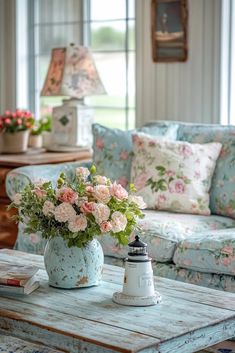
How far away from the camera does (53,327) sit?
8.73ft

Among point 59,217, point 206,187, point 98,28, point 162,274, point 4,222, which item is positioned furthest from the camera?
point 98,28

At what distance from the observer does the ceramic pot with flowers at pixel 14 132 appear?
212 inches

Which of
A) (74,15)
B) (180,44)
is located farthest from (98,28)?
(180,44)

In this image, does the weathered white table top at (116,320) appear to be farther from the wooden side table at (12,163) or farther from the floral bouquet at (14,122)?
the floral bouquet at (14,122)

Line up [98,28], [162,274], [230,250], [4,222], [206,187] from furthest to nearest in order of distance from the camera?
[98,28] < [4,222] < [206,187] < [162,274] < [230,250]

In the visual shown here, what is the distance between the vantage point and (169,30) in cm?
516

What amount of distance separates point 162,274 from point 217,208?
66 cm

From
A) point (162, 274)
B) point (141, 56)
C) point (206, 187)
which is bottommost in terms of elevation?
point (162, 274)

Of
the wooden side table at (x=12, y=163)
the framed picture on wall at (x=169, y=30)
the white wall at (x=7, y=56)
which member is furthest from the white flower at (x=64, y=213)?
the white wall at (x=7, y=56)

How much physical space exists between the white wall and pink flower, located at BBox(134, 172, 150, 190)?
1883 millimetres

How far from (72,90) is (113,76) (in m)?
0.47

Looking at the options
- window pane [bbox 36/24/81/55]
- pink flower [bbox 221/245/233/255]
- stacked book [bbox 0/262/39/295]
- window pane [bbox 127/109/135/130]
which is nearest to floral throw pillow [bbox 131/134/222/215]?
pink flower [bbox 221/245/233/255]

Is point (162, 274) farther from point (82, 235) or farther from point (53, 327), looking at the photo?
point (53, 327)

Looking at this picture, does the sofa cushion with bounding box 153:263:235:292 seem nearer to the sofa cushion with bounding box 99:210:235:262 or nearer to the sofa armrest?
the sofa cushion with bounding box 99:210:235:262
